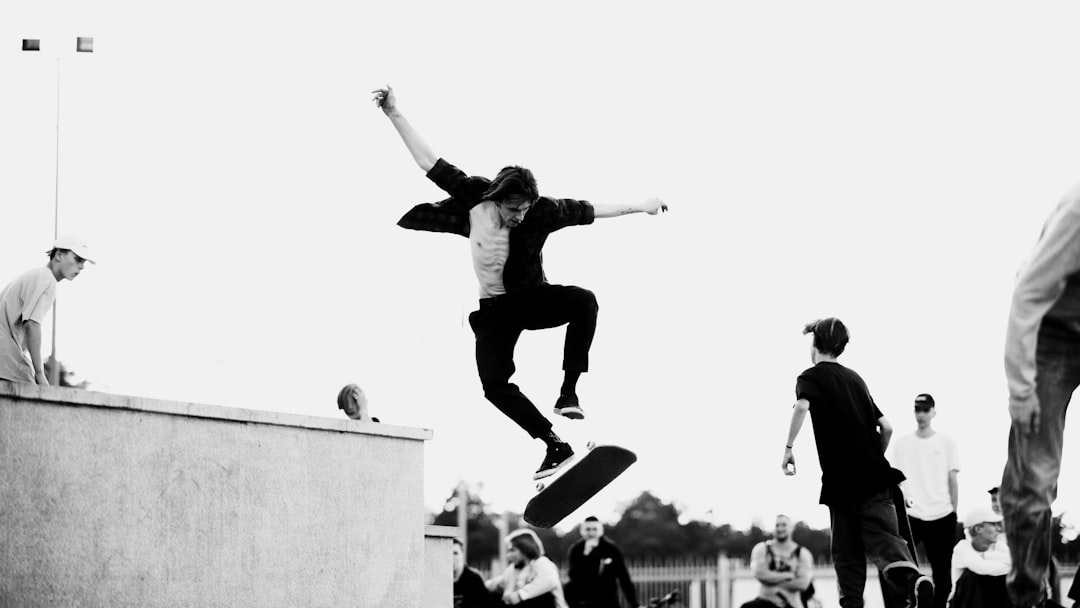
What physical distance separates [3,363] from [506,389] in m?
3.23

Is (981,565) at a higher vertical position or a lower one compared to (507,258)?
lower

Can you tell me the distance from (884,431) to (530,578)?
4.52 m

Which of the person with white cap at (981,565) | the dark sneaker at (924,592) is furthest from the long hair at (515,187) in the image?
the person with white cap at (981,565)

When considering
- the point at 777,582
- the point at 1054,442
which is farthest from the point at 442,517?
the point at 1054,442

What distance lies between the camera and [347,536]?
836 centimetres

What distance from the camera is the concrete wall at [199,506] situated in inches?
272

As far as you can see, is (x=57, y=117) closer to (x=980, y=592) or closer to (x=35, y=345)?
(x=35, y=345)

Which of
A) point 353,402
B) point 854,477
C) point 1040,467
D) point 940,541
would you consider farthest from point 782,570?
point 1040,467

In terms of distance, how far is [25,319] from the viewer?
832cm

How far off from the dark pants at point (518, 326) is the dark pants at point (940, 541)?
343 centimetres

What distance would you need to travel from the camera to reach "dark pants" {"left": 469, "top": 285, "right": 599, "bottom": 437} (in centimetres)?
789

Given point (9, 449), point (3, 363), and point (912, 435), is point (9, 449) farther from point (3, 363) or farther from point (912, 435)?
point (912, 435)

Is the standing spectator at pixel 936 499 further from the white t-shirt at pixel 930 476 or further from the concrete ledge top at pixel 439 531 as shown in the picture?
the concrete ledge top at pixel 439 531

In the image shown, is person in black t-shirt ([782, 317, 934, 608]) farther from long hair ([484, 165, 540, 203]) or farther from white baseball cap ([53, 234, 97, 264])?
white baseball cap ([53, 234, 97, 264])
